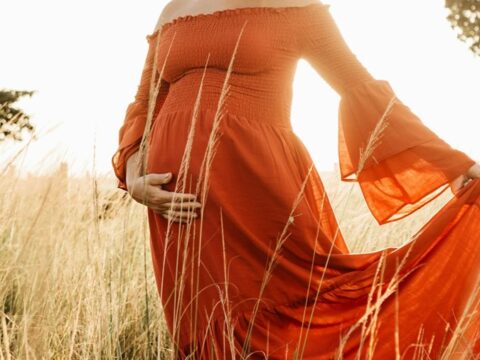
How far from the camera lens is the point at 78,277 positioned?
2.79 m

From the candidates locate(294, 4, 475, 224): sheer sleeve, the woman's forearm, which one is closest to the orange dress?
locate(294, 4, 475, 224): sheer sleeve

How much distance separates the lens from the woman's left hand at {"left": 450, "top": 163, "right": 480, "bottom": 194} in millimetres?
1971

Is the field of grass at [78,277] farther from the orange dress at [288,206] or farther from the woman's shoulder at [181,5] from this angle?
the woman's shoulder at [181,5]

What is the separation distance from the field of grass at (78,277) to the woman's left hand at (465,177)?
312 millimetres

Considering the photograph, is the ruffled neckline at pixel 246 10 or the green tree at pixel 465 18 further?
the green tree at pixel 465 18

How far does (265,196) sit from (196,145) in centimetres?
29

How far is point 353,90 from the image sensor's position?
7.14ft

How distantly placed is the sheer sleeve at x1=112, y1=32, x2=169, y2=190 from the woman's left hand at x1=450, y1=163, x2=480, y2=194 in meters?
1.12

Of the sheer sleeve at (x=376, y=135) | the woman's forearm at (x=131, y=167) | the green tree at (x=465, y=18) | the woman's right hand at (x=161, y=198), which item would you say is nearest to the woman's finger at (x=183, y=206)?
the woman's right hand at (x=161, y=198)

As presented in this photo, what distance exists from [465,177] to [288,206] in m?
0.55

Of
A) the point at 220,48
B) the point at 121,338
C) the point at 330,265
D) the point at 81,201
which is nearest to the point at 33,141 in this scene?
the point at 220,48

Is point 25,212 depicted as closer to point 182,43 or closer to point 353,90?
point 182,43

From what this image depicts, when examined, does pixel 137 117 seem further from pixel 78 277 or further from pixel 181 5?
pixel 78 277

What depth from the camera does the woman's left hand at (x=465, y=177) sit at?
1.97 m
